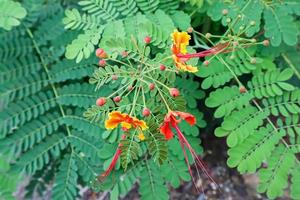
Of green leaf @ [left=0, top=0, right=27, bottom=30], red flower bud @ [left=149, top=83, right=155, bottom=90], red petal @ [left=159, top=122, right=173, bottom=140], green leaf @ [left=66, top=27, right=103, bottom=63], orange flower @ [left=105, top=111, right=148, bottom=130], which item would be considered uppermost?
green leaf @ [left=0, top=0, right=27, bottom=30]

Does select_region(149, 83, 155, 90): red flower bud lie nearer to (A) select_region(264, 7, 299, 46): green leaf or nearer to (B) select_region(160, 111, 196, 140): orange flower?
(B) select_region(160, 111, 196, 140): orange flower

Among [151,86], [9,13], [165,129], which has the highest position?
[9,13]

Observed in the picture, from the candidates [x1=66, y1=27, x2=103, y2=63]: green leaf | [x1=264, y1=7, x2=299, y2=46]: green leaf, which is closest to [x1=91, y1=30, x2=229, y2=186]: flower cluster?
[x1=66, y1=27, x2=103, y2=63]: green leaf

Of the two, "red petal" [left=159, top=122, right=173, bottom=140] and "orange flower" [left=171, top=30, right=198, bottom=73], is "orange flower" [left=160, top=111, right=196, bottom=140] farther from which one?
"orange flower" [left=171, top=30, right=198, bottom=73]

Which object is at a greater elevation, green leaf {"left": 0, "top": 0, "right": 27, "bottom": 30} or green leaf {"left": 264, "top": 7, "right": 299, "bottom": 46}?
green leaf {"left": 0, "top": 0, "right": 27, "bottom": 30}

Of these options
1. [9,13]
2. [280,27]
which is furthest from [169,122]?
[9,13]

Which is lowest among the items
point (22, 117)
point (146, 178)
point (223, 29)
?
point (146, 178)

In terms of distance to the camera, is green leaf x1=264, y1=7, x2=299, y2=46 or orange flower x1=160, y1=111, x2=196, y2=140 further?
green leaf x1=264, y1=7, x2=299, y2=46

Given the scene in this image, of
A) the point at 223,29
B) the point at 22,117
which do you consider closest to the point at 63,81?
the point at 22,117

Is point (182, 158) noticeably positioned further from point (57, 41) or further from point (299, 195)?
point (57, 41)

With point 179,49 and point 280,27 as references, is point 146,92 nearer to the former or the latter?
point 179,49

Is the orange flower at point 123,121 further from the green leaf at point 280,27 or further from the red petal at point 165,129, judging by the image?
the green leaf at point 280,27
